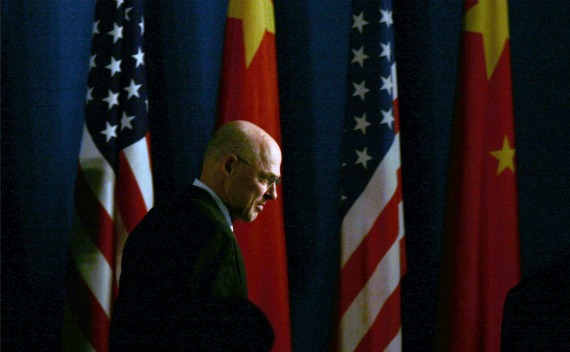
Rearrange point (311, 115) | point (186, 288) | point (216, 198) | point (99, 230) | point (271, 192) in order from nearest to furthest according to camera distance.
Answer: point (186, 288), point (216, 198), point (271, 192), point (99, 230), point (311, 115)

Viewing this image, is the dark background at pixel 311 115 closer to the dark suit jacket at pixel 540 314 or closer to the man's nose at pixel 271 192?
the man's nose at pixel 271 192

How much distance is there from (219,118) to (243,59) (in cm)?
30

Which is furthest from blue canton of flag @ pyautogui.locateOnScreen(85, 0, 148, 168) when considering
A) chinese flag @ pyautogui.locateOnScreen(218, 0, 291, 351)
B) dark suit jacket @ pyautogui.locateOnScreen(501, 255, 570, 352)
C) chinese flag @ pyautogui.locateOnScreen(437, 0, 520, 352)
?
dark suit jacket @ pyautogui.locateOnScreen(501, 255, 570, 352)

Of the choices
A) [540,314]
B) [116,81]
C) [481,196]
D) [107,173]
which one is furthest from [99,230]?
[540,314]

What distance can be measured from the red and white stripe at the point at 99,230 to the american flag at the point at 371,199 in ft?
3.20

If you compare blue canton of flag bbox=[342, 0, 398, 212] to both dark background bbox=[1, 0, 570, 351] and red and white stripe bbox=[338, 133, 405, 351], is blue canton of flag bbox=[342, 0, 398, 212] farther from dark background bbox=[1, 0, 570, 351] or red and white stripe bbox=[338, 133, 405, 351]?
dark background bbox=[1, 0, 570, 351]

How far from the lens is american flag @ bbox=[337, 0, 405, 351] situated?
318cm

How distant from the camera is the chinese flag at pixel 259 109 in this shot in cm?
322

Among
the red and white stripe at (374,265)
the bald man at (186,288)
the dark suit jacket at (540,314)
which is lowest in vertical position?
the red and white stripe at (374,265)

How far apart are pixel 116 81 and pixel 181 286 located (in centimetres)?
161

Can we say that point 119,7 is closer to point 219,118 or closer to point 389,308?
point 219,118

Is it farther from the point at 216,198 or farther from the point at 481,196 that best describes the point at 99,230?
the point at 481,196

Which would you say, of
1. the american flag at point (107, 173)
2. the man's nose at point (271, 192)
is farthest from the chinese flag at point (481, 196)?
the american flag at point (107, 173)

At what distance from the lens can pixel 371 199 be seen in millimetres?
3232
